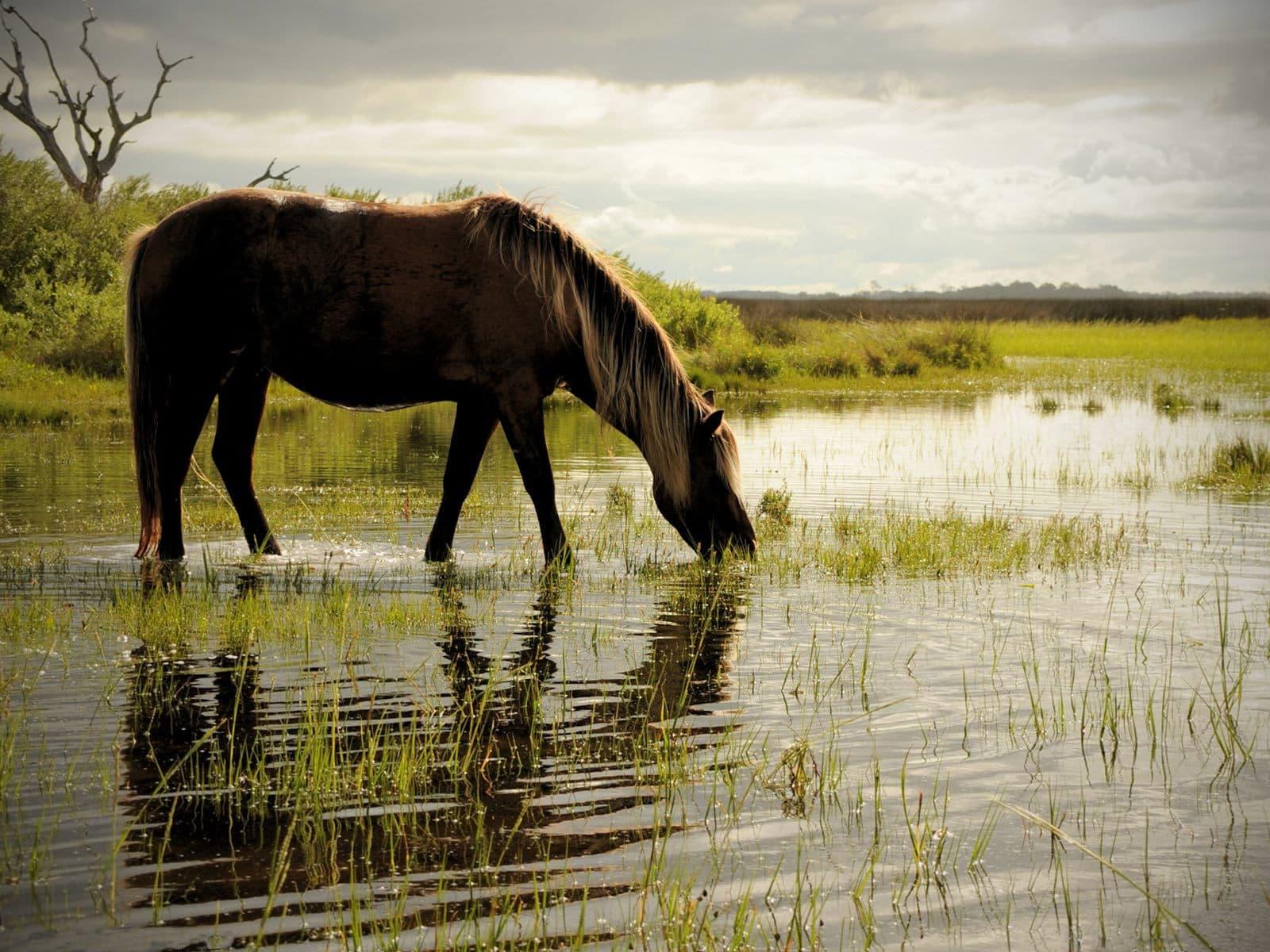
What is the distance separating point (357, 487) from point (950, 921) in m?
9.28

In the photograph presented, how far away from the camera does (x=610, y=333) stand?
7973mm

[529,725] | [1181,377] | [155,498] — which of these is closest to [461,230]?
[155,498]

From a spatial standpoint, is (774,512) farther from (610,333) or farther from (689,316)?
(689,316)

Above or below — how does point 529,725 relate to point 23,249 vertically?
below

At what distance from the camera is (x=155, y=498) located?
26.7 feet

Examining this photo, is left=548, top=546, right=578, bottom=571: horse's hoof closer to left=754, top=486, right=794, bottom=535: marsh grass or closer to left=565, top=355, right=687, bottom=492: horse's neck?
left=565, top=355, right=687, bottom=492: horse's neck

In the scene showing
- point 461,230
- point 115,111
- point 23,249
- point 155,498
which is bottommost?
A: point 155,498

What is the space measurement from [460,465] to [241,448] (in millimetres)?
1538

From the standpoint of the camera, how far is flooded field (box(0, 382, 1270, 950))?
333cm

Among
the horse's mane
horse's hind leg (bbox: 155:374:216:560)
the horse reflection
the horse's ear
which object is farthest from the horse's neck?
horse's hind leg (bbox: 155:374:216:560)

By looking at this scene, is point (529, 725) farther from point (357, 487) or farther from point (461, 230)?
point (357, 487)

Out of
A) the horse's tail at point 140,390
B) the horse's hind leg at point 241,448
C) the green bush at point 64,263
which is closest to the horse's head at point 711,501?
the horse's hind leg at point 241,448

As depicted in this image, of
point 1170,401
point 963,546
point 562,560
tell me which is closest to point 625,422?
point 562,560

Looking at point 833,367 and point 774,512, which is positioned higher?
point 833,367
